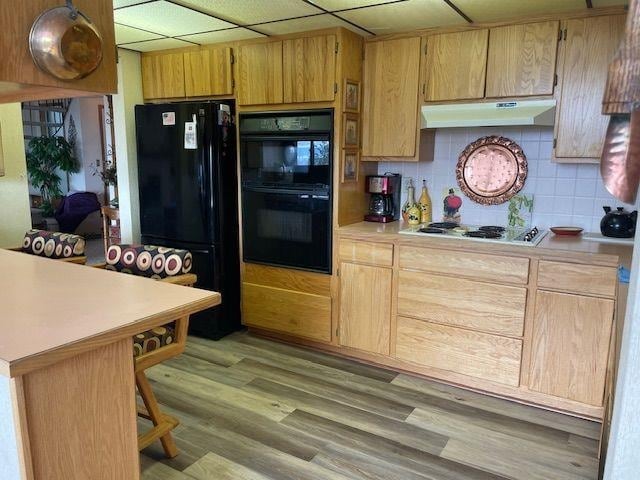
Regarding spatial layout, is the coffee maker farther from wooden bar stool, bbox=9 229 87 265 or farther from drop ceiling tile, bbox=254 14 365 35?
wooden bar stool, bbox=9 229 87 265

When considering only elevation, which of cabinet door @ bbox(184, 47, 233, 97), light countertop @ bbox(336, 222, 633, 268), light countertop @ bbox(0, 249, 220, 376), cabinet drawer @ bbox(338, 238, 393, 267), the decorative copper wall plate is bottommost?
cabinet drawer @ bbox(338, 238, 393, 267)

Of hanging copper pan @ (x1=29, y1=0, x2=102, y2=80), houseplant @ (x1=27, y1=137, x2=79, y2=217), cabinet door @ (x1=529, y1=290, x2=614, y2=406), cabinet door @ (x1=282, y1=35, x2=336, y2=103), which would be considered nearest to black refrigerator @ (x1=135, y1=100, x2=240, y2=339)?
cabinet door @ (x1=282, y1=35, x2=336, y2=103)

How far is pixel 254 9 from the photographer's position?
260 cm

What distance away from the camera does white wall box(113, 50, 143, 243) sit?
3680 millimetres

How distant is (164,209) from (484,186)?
233 cm

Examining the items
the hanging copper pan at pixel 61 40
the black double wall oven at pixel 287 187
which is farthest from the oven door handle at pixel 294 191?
the hanging copper pan at pixel 61 40

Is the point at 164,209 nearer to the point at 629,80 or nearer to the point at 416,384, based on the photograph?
the point at 416,384

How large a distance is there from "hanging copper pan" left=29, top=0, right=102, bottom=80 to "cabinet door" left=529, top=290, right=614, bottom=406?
91.7 inches

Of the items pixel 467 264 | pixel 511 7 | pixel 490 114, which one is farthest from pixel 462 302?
pixel 511 7

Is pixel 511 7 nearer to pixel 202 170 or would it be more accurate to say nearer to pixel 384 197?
pixel 384 197

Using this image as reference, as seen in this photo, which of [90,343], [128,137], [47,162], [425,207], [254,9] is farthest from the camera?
[47,162]

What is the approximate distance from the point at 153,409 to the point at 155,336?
37 centimetres

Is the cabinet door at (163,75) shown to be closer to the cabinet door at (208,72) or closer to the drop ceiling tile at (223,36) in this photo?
the cabinet door at (208,72)

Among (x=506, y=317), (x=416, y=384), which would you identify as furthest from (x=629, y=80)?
(x=416, y=384)
